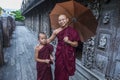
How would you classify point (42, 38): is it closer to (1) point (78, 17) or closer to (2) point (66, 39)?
(2) point (66, 39)

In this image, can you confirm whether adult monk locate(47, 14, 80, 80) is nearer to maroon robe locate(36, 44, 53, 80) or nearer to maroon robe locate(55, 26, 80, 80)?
maroon robe locate(55, 26, 80, 80)

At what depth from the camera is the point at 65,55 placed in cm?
397

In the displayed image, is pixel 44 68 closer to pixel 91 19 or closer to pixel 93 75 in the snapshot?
pixel 91 19

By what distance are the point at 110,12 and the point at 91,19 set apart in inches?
45.1

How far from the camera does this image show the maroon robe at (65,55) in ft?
12.8

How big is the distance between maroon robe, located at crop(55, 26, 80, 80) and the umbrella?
0.75 ft

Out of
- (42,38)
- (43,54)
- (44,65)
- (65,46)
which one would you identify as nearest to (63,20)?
(65,46)

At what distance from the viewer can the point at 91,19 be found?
4301 millimetres

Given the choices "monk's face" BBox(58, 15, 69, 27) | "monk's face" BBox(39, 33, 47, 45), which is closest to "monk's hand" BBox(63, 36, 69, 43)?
"monk's face" BBox(58, 15, 69, 27)

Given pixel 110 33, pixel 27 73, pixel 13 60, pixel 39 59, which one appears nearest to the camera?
pixel 39 59

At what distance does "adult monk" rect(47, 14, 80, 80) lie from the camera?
12.6 feet

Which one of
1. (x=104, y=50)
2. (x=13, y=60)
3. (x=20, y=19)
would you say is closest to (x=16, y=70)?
(x=13, y=60)

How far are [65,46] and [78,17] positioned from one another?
2.06 ft

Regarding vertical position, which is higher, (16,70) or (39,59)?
(39,59)
